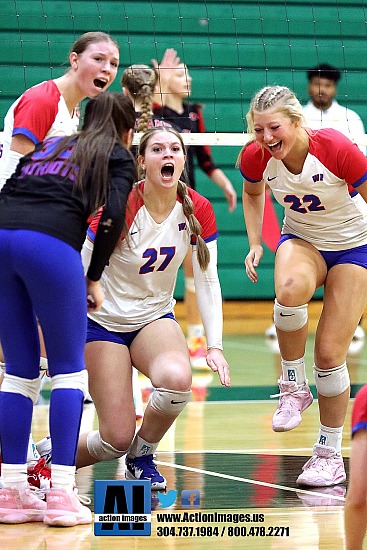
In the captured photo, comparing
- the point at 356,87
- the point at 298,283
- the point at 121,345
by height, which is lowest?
the point at 121,345

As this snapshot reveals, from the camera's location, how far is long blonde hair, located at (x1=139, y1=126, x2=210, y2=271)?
377cm

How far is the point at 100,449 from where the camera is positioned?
367 centimetres

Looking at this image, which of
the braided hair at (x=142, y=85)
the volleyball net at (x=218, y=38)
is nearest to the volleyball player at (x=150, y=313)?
the braided hair at (x=142, y=85)

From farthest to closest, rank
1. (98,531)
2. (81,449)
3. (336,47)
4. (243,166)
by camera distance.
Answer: (336,47) → (243,166) → (81,449) → (98,531)

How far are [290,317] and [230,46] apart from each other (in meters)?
6.42

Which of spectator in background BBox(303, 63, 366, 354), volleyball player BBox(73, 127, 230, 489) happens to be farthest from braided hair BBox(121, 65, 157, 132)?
spectator in background BBox(303, 63, 366, 354)

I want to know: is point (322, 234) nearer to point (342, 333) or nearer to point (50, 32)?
point (342, 333)

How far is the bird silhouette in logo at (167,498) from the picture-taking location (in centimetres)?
347

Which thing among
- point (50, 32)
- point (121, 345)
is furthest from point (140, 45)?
point (121, 345)

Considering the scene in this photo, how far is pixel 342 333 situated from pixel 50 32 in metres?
6.36

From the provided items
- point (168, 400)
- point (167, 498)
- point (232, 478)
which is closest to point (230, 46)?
point (232, 478)

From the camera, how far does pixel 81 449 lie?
371 centimetres

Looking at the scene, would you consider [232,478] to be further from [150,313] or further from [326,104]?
[326,104]

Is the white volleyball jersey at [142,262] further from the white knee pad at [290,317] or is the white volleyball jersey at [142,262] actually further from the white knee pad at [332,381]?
the white knee pad at [332,381]
